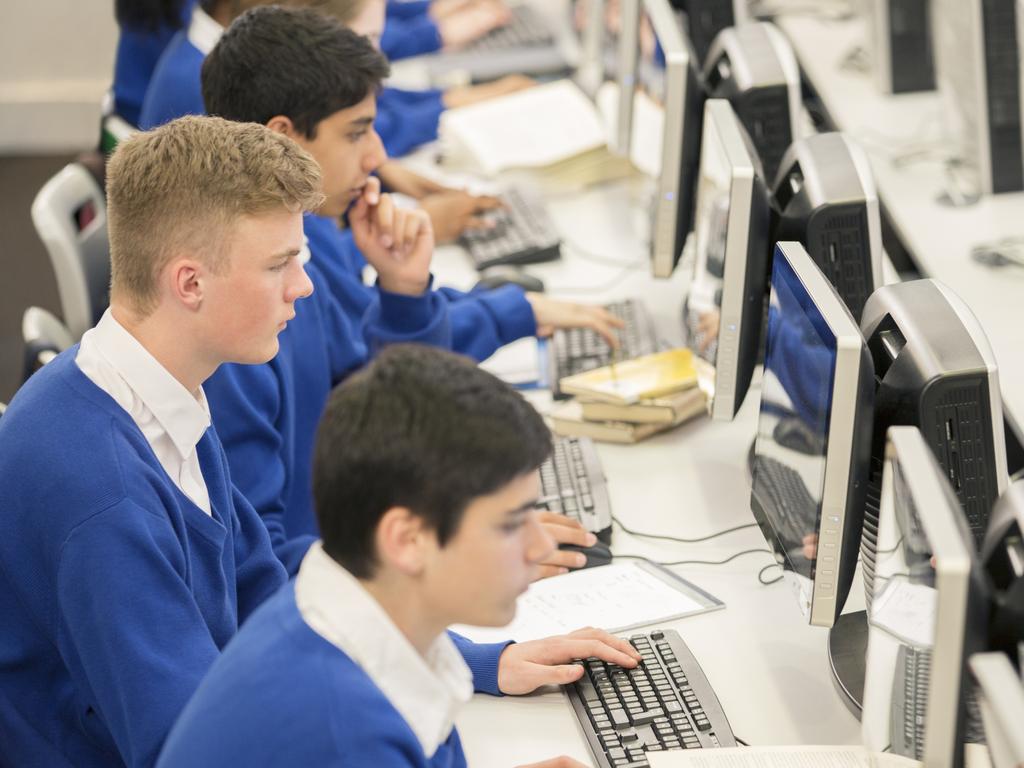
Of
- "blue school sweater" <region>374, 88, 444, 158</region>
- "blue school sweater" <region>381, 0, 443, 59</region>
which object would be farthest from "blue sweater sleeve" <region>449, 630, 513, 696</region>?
"blue school sweater" <region>381, 0, 443, 59</region>

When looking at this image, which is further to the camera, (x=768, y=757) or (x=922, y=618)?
(x=768, y=757)

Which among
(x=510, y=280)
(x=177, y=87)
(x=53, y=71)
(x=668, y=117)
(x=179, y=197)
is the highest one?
(x=179, y=197)

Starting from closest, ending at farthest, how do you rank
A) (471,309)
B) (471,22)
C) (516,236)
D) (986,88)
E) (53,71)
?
1. (471,309)
2. (986,88)
3. (516,236)
4. (471,22)
5. (53,71)

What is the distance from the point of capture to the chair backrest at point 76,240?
253 centimetres

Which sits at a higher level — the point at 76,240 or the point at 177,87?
the point at 177,87

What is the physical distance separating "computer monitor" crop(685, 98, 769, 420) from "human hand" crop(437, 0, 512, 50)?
2064 mm

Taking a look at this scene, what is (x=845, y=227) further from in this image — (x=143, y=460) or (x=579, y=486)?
(x=143, y=460)

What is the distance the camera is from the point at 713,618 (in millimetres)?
1831

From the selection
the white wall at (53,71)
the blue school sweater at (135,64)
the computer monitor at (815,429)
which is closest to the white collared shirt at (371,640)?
the computer monitor at (815,429)

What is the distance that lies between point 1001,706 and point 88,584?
0.87m

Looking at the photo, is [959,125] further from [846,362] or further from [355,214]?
[846,362]

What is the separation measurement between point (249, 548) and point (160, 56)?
1.96 meters

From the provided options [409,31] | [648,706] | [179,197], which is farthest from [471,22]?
[648,706]

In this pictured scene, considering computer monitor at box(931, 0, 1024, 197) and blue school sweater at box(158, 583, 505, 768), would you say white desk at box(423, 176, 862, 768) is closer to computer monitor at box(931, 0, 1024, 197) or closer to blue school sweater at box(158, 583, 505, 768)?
blue school sweater at box(158, 583, 505, 768)
